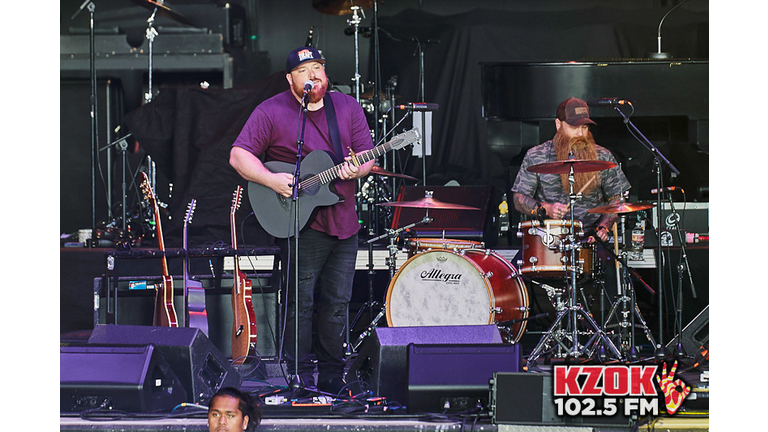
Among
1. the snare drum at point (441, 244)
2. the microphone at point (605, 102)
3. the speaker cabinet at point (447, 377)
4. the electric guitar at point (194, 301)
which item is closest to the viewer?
the speaker cabinet at point (447, 377)

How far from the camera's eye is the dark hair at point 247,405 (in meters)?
3.46

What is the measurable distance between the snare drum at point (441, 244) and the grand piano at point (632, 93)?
1748 mm

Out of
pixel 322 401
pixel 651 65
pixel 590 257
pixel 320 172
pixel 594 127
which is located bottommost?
pixel 322 401

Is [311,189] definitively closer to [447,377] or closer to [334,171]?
[334,171]

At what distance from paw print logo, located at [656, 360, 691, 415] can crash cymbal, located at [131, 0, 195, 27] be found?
5.12 metres

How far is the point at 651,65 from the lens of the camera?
6.79 metres

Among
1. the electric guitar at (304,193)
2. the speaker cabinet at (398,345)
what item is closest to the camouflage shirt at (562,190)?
the electric guitar at (304,193)

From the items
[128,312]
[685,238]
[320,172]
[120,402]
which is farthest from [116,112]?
[685,238]

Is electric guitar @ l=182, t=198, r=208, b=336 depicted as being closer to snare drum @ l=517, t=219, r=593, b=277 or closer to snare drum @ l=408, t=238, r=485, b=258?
snare drum @ l=408, t=238, r=485, b=258

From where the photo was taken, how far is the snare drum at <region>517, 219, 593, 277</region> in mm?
4848

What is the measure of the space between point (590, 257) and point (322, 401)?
2.02 m

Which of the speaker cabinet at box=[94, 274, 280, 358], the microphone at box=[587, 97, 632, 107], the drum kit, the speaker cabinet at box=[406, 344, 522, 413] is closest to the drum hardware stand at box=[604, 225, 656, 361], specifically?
the drum kit

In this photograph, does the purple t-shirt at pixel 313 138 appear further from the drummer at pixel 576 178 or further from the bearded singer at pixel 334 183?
the drummer at pixel 576 178
